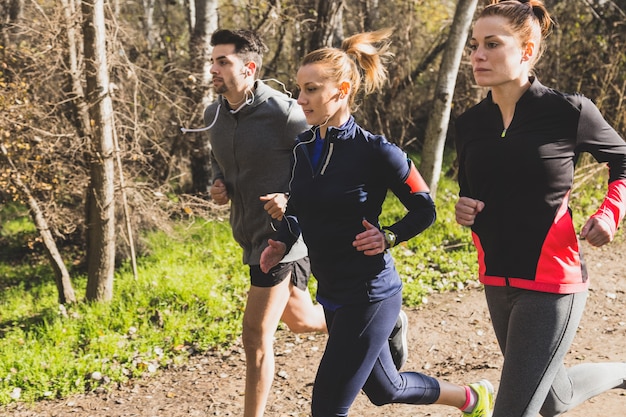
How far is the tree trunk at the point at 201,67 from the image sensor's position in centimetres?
866

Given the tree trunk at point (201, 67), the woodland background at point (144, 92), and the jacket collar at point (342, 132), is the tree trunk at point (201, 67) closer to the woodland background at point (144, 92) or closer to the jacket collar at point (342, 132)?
the woodland background at point (144, 92)

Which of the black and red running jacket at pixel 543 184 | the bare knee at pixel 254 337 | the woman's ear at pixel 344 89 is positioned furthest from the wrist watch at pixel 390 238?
the bare knee at pixel 254 337

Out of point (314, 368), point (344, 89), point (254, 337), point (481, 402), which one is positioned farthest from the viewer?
point (314, 368)

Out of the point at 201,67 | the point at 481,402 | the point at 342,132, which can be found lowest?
the point at 481,402

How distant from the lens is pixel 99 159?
636cm

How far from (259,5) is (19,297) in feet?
17.0

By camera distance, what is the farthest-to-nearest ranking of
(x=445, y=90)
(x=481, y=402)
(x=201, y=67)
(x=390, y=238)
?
1. (x=201, y=67)
2. (x=445, y=90)
3. (x=481, y=402)
4. (x=390, y=238)

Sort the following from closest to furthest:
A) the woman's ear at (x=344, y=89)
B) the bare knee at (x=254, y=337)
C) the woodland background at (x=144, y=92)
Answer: the woman's ear at (x=344, y=89) < the bare knee at (x=254, y=337) < the woodland background at (x=144, y=92)

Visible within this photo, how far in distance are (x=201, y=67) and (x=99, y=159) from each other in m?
2.81

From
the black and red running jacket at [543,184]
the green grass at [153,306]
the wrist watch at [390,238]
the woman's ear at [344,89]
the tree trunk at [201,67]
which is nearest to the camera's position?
the black and red running jacket at [543,184]

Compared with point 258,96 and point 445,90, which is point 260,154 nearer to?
point 258,96

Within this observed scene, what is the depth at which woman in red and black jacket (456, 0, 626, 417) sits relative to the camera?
2639 millimetres

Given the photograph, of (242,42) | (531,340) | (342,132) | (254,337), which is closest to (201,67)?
(242,42)

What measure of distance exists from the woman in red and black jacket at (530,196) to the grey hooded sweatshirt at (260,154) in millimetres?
1200
